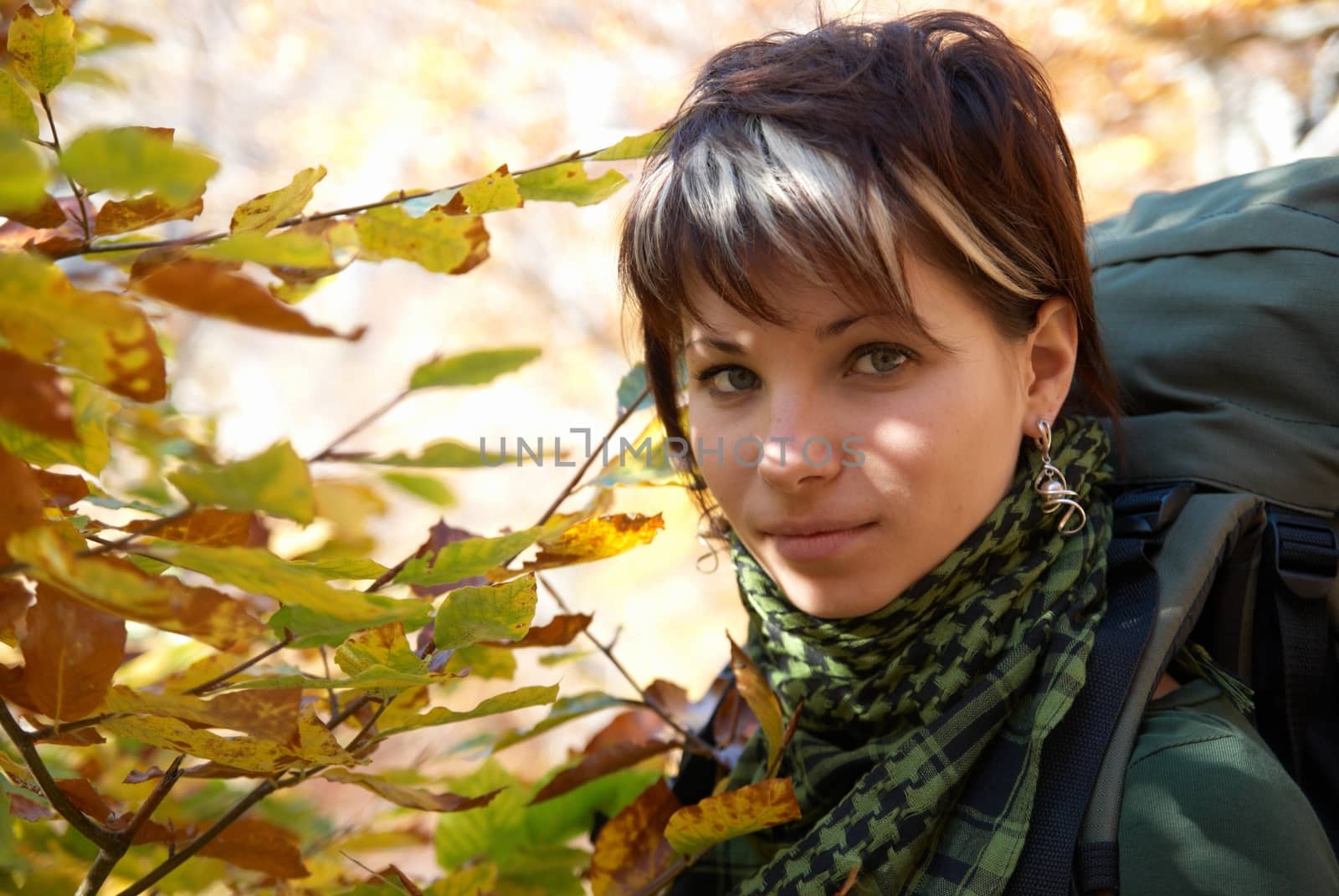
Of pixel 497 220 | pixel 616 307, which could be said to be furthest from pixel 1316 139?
pixel 497 220

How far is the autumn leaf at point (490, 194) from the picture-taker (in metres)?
0.76

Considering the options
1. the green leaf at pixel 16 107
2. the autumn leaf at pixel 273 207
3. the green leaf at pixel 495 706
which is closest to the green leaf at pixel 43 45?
the green leaf at pixel 16 107

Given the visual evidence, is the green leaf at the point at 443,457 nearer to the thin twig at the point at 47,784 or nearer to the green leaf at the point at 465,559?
the green leaf at the point at 465,559

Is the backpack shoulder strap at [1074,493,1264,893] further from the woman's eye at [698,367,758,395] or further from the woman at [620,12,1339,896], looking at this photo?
the woman's eye at [698,367,758,395]

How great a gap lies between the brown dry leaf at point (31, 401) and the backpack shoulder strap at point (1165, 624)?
0.84m

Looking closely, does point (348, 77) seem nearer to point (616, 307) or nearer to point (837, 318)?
point (616, 307)

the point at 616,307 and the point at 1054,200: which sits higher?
the point at 1054,200

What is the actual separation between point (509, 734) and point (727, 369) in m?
0.42

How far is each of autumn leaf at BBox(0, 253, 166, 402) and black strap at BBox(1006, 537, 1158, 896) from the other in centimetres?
79

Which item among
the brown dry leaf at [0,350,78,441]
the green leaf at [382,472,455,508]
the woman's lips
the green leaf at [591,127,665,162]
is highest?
the green leaf at [591,127,665,162]

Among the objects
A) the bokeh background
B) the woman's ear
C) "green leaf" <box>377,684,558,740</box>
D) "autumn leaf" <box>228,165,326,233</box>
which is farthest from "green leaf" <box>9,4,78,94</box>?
the bokeh background

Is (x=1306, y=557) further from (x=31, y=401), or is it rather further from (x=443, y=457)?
(x=31, y=401)

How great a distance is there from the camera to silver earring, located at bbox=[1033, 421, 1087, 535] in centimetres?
105

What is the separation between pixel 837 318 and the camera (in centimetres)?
93
